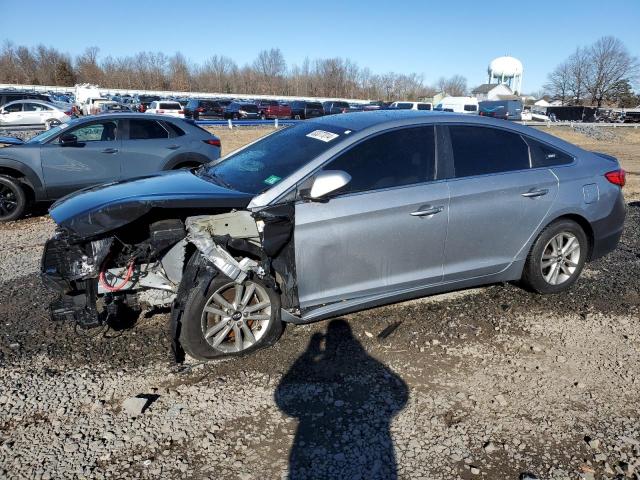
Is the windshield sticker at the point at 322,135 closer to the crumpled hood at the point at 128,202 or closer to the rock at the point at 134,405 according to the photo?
the crumpled hood at the point at 128,202

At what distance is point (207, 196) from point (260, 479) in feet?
6.45

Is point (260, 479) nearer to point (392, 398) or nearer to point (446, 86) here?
point (392, 398)

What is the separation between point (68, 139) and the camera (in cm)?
808

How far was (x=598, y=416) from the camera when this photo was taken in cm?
313

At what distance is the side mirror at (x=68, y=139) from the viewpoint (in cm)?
801

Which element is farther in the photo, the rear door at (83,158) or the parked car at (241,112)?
the parked car at (241,112)

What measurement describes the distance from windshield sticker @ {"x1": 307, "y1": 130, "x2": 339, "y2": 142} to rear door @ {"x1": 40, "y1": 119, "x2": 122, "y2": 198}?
201 inches

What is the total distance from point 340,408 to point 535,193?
2.63 meters

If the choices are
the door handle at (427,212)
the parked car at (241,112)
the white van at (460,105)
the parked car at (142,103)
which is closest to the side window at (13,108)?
the parked car at (142,103)

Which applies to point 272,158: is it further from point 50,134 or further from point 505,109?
point 505,109

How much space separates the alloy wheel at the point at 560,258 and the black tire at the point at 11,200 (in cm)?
744

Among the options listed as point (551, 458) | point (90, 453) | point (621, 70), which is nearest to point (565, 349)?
point (551, 458)

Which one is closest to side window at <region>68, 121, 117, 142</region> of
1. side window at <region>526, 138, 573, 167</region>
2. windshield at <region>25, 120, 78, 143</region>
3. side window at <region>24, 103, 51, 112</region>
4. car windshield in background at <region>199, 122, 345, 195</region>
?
windshield at <region>25, 120, 78, 143</region>

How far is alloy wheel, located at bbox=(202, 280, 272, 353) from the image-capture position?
3555 millimetres
